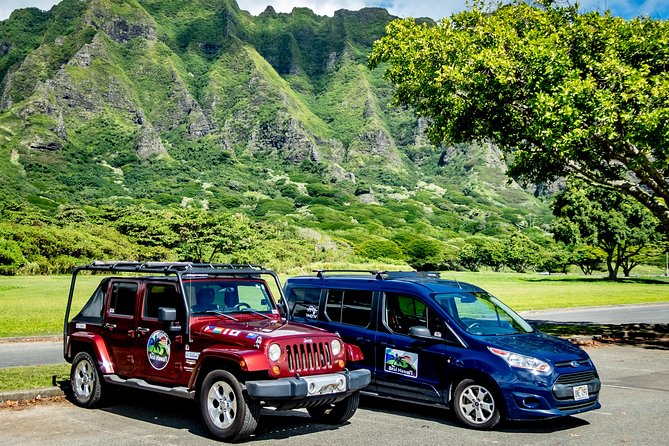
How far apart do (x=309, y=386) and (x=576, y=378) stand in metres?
3.69

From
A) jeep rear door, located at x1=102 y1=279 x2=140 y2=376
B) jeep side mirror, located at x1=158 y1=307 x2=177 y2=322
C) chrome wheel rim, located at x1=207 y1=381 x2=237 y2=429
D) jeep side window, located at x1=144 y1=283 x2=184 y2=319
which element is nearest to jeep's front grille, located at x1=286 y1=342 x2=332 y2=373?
chrome wheel rim, located at x1=207 y1=381 x2=237 y2=429

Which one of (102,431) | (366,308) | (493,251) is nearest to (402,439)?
(366,308)

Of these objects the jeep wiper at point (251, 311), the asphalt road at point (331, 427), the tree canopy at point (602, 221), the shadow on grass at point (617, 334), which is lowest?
the shadow on grass at point (617, 334)

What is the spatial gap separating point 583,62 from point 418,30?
5.41 metres

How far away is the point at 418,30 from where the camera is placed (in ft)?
66.1

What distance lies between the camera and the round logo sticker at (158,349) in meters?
8.52

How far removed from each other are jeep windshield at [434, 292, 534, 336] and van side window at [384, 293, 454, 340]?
8.7 inches

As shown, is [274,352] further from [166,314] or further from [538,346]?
[538,346]

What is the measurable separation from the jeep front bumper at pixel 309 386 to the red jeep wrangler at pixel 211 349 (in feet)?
0.04

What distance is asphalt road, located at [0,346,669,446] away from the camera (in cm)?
767

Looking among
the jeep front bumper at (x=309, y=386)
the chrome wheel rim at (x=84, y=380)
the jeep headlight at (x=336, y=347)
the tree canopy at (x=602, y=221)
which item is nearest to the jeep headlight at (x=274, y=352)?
the jeep front bumper at (x=309, y=386)

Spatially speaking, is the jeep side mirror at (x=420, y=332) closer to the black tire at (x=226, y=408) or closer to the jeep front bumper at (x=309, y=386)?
the jeep front bumper at (x=309, y=386)

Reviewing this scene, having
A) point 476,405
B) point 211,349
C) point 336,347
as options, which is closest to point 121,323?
point 211,349

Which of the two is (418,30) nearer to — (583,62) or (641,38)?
(583,62)
